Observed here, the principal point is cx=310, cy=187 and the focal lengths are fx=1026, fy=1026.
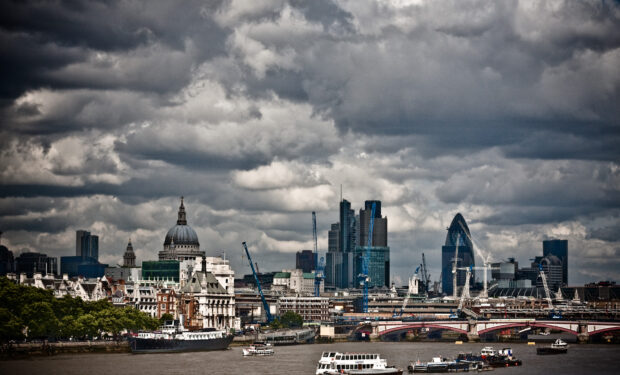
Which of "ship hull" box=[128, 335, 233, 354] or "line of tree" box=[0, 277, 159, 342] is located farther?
"ship hull" box=[128, 335, 233, 354]

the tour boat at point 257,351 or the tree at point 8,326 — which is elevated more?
the tree at point 8,326

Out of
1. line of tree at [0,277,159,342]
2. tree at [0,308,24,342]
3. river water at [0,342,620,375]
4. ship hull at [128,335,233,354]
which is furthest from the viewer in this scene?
ship hull at [128,335,233,354]

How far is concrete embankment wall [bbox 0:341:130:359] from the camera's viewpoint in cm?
16950

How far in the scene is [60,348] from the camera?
182 m

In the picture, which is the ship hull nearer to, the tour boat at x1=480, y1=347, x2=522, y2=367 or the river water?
the river water

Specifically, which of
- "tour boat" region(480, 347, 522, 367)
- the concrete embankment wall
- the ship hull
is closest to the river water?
"tour boat" region(480, 347, 522, 367)

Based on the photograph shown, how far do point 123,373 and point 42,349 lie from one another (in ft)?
132

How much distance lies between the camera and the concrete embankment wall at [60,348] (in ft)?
556

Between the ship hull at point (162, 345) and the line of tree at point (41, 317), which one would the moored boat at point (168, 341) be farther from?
the line of tree at point (41, 317)

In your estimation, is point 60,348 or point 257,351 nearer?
point 60,348

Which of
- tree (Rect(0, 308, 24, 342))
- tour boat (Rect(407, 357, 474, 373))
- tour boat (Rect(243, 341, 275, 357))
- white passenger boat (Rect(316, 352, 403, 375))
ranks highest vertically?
tree (Rect(0, 308, 24, 342))

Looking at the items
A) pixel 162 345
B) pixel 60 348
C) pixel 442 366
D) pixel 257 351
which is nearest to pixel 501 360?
pixel 442 366

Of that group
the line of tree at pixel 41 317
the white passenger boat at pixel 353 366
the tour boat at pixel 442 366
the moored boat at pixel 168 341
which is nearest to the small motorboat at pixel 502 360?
the tour boat at pixel 442 366

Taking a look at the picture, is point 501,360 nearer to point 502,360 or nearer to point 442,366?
point 502,360
